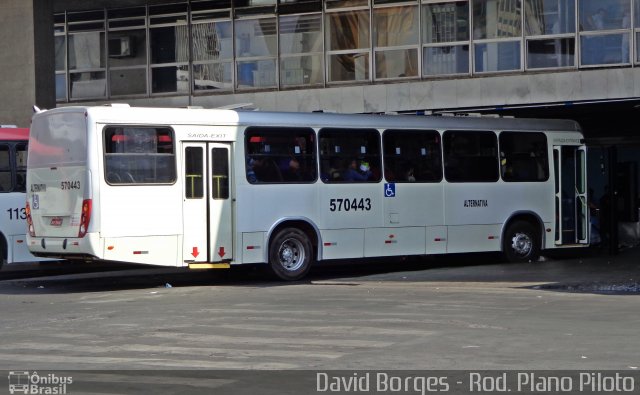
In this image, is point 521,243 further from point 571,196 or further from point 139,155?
point 139,155

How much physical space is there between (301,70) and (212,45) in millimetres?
3041

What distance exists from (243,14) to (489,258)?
1125 cm

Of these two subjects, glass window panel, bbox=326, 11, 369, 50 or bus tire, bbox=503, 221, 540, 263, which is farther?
glass window panel, bbox=326, 11, 369, 50

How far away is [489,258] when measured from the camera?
84.6ft

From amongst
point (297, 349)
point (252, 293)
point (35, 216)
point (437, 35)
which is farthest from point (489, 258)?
point (297, 349)

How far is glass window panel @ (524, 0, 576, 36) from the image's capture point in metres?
28.0

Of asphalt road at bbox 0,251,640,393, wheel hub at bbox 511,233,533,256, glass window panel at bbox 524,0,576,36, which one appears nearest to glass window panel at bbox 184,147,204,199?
asphalt road at bbox 0,251,640,393

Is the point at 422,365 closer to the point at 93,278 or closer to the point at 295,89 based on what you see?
the point at 93,278

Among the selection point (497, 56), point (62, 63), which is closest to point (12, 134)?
point (62, 63)

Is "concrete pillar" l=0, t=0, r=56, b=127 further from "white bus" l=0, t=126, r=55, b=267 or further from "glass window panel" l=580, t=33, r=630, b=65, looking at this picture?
"glass window panel" l=580, t=33, r=630, b=65

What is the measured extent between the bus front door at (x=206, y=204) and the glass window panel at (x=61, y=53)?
53.6 ft

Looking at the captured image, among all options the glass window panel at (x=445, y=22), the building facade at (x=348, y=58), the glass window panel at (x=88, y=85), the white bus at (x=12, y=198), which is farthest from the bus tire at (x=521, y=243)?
the glass window panel at (x=88, y=85)

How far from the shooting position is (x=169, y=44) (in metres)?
33.2

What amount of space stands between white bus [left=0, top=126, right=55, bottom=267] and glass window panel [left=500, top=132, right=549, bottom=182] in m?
10.3
